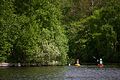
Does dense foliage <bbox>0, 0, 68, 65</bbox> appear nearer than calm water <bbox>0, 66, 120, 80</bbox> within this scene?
No

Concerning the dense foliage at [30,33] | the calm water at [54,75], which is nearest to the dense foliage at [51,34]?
the dense foliage at [30,33]

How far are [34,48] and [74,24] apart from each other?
4241cm

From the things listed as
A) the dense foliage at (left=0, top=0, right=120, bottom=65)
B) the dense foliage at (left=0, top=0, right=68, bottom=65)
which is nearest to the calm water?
the dense foliage at (left=0, top=0, right=68, bottom=65)

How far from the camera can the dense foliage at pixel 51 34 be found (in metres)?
73.4

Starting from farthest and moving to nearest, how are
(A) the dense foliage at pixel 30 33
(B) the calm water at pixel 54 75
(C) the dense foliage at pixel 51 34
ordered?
(C) the dense foliage at pixel 51 34 < (A) the dense foliage at pixel 30 33 < (B) the calm water at pixel 54 75

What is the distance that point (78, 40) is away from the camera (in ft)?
375

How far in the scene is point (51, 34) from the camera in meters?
85.0

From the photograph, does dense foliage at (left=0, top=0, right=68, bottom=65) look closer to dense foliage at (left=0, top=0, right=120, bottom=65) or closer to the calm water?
dense foliage at (left=0, top=0, right=120, bottom=65)

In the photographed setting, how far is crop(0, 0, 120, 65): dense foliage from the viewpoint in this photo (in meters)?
73.4

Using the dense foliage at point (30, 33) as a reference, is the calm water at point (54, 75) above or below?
below

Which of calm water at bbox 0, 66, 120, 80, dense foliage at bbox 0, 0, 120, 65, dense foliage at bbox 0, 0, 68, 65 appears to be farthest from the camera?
dense foliage at bbox 0, 0, 120, 65

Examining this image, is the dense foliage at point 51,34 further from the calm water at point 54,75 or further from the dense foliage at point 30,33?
the calm water at point 54,75

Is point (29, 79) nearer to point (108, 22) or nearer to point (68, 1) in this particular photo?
point (108, 22)

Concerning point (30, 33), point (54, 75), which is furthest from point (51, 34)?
point (54, 75)
